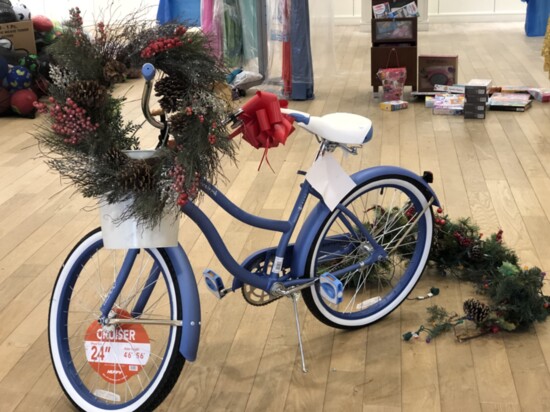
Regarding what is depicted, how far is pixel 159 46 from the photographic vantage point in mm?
1948

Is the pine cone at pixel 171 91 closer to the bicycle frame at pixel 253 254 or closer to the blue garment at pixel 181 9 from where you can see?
the bicycle frame at pixel 253 254

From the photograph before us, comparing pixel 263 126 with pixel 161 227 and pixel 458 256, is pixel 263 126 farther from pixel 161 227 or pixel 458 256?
pixel 458 256

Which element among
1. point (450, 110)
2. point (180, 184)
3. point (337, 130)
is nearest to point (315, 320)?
point (337, 130)

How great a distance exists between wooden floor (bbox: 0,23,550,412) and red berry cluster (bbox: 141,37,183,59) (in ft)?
2.01

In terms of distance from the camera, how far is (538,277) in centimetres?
280

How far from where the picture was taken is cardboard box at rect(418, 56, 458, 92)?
5883 mm

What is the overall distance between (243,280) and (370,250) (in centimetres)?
46

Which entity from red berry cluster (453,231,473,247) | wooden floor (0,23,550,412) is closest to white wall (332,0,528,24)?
wooden floor (0,23,550,412)

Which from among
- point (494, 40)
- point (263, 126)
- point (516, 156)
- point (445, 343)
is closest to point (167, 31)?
point (263, 126)

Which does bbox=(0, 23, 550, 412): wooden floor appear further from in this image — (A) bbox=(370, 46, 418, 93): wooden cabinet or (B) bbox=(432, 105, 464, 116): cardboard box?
(A) bbox=(370, 46, 418, 93): wooden cabinet

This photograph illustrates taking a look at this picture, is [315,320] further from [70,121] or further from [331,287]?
[70,121]

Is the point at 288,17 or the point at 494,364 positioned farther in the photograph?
the point at 288,17

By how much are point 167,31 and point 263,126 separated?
37cm

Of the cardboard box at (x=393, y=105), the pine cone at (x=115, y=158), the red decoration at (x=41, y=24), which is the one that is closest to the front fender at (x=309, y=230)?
the pine cone at (x=115, y=158)
